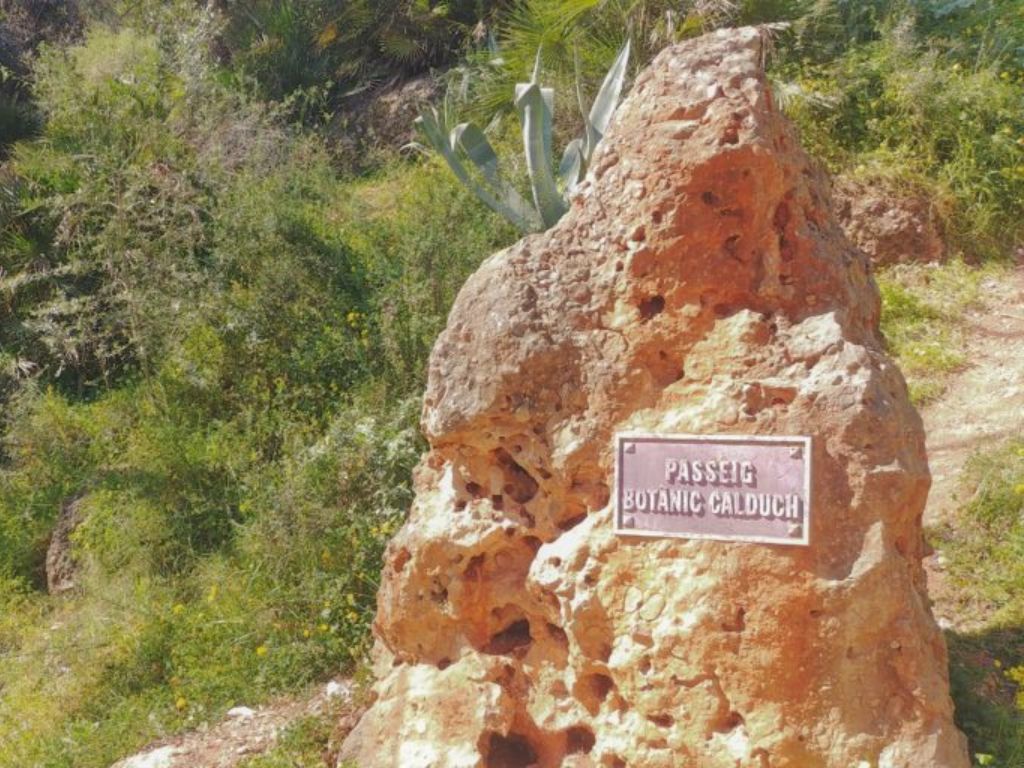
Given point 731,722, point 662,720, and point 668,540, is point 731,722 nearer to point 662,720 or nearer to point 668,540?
point 662,720

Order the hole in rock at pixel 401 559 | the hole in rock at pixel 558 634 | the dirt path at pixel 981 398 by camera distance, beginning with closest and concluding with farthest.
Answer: the hole in rock at pixel 558 634, the hole in rock at pixel 401 559, the dirt path at pixel 981 398

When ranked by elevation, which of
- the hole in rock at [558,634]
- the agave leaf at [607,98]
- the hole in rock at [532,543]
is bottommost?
the hole in rock at [558,634]

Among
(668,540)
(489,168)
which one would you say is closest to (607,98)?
(489,168)

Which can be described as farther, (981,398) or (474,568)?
(981,398)

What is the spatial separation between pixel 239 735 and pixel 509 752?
1.52 m

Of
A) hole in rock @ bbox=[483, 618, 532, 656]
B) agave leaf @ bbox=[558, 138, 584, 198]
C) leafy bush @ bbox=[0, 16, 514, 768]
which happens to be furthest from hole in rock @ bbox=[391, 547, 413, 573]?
agave leaf @ bbox=[558, 138, 584, 198]

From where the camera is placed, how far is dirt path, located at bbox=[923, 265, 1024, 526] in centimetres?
562

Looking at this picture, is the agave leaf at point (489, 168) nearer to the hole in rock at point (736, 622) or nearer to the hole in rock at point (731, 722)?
the hole in rock at point (736, 622)

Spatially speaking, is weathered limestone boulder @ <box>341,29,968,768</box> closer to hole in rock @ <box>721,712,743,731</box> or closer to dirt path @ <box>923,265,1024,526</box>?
hole in rock @ <box>721,712,743,731</box>

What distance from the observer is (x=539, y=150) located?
6.21 m

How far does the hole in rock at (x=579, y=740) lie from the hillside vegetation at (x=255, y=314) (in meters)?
1.21

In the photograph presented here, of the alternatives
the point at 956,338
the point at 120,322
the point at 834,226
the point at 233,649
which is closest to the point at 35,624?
the point at 233,649

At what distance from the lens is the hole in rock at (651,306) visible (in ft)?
11.2

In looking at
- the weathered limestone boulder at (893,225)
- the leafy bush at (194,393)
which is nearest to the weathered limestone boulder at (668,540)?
the leafy bush at (194,393)
